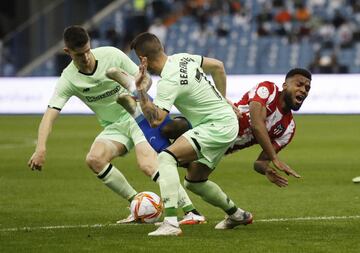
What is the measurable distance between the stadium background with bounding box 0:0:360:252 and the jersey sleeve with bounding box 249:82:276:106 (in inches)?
49.5

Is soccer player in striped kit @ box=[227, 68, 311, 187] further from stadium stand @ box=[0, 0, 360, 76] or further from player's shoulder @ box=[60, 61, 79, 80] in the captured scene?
stadium stand @ box=[0, 0, 360, 76]

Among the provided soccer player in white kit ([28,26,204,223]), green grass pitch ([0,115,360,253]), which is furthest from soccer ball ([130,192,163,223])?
soccer player in white kit ([28,26,204,223])

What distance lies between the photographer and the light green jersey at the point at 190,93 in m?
9.53

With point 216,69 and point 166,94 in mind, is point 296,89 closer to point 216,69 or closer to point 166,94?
point 216,69

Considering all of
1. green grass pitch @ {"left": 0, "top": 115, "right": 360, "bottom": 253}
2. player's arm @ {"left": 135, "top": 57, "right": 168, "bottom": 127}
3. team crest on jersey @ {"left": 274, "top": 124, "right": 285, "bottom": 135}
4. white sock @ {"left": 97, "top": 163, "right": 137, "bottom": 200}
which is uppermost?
player's arm @ {"left": 135, "top": 57, "right": 168, "bottom": 127}

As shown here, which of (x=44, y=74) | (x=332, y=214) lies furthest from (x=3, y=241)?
(x=44, y=74)

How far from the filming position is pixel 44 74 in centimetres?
3816

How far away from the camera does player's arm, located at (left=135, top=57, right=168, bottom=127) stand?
9.23 meters

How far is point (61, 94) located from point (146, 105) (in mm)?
1986

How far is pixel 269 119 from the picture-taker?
10.6 meters

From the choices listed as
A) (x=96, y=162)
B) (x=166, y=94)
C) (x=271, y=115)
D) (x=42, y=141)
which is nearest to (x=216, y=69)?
(x=271, y=115)

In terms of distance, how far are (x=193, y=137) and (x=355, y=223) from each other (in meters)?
2.02

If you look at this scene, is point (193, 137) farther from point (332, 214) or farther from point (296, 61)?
point (296, 61)

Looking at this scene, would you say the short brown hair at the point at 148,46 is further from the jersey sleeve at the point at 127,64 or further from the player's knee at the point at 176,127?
A: the jersey sleeve at the point at 127,64
